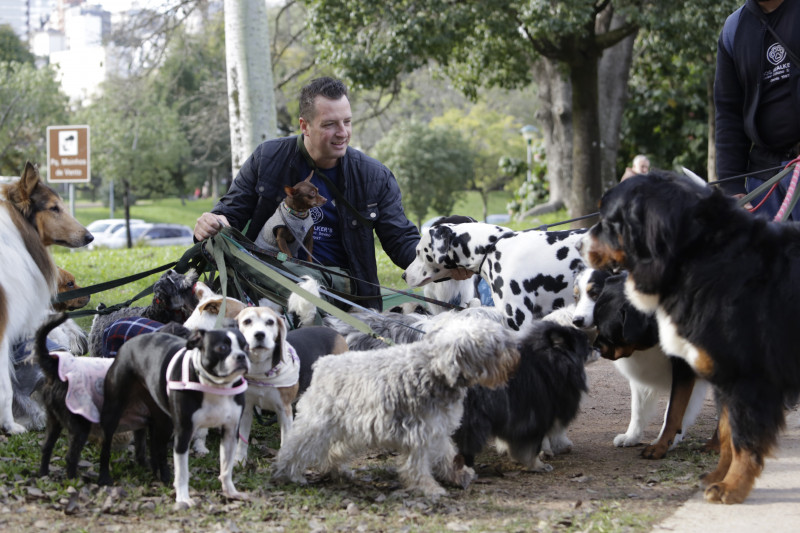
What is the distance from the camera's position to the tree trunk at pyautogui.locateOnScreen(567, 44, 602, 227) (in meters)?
18.3

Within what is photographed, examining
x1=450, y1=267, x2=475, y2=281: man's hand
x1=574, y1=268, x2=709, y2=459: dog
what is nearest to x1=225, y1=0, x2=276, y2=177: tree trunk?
x1=450, y1=267, x2=475, y2=281: man's hand

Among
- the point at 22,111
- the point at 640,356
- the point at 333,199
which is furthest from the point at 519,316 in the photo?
the point at 22,111

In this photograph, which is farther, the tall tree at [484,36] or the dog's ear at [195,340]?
the tall tree at [484,36]

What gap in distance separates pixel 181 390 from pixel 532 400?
2.03 m

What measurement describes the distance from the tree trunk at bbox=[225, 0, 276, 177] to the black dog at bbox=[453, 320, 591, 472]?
706cm

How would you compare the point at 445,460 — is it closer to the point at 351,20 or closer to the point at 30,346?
the point at 30,346

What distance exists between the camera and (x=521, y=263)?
20.2 ft

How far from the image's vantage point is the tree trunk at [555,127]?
22.6 m

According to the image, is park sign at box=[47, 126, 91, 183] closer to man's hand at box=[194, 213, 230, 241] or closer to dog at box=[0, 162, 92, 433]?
man's hand at box=[194, 213, 230, 241]

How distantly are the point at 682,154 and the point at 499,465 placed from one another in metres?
22.4

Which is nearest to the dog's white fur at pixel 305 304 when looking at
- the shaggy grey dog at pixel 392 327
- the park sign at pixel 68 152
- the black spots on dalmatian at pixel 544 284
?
the shaggy grey dog at pixel 392 327

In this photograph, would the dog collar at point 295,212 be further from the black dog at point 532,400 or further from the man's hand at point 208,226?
the black dog at point 532,400

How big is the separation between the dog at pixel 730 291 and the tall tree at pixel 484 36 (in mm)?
12250

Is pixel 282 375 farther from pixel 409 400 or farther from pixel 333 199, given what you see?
pixel 333 199
